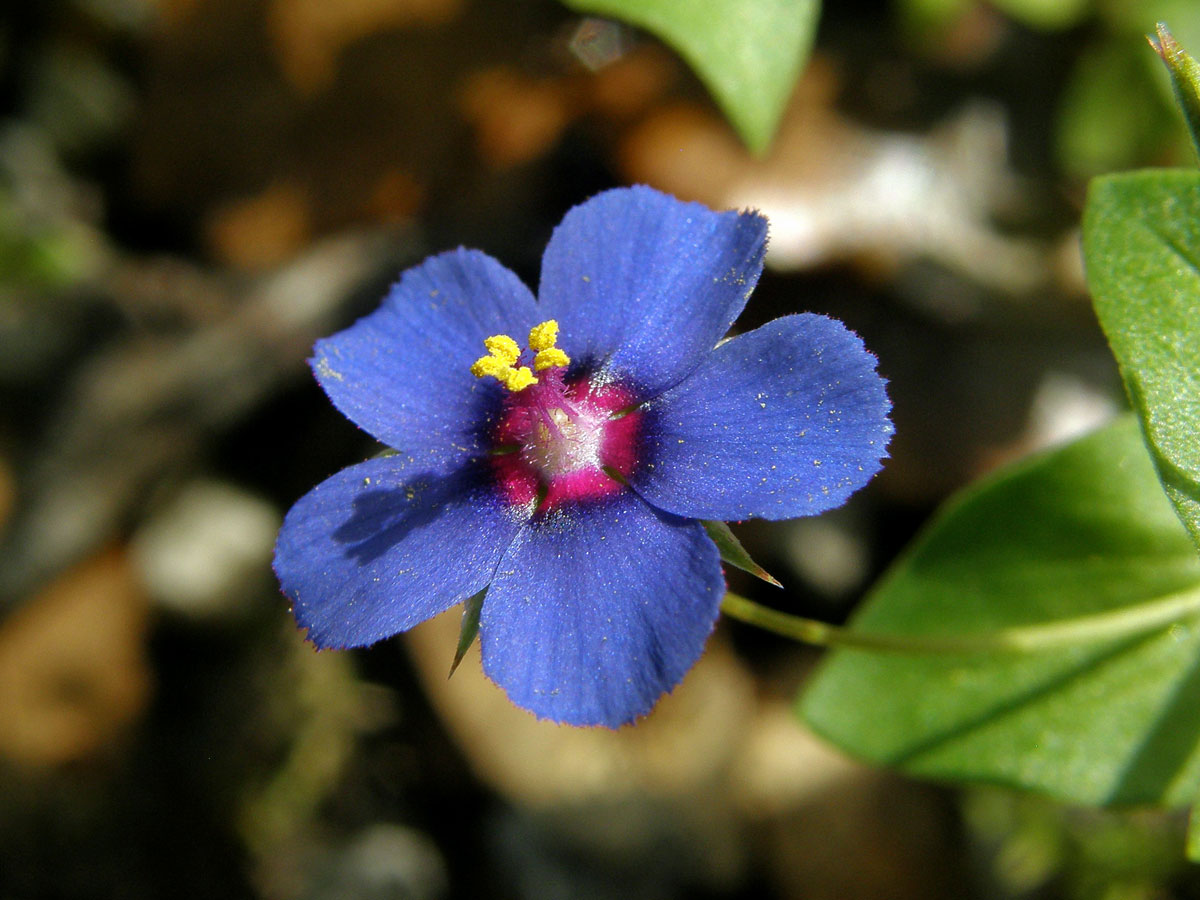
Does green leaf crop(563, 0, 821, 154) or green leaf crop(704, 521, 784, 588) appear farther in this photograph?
green leaf crop(563, 0, 821, 154)

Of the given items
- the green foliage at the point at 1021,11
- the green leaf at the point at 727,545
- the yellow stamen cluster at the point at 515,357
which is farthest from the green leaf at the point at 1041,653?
the green foliage at the point at 1021,11

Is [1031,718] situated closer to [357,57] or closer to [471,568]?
[471,568]

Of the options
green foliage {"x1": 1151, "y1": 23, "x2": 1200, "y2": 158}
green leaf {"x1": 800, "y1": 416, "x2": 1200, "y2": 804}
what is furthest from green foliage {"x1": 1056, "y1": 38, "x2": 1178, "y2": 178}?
green foliage {"x1": 1151, "y1": 23, "x2": 1200, "y2": 158}

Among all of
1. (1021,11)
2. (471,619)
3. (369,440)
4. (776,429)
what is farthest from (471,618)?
(1021,11)

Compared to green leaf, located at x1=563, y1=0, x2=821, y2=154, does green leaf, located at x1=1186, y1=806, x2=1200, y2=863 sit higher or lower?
lower

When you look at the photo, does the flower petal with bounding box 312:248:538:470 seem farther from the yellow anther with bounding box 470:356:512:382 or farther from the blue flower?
the yellow anther with bounding box 470:356:512:382

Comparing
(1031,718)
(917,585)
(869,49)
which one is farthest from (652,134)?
(1031,718)

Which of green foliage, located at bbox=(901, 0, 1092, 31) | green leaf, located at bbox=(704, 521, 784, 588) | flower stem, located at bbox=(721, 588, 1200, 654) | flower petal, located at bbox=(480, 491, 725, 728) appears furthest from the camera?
green foliage, located at bbox=(901, 0, 1092, 31)

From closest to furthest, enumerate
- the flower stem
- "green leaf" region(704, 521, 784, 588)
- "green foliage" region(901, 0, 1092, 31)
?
"green leaf" region(704, 521, 784, 588) < the flower stem < "green foliage" region(901, 0, 1092, 31)
